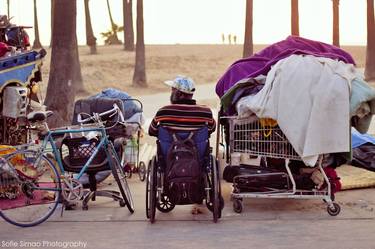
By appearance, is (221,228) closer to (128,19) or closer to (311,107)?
(311,107)

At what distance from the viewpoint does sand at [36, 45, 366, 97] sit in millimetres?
42344

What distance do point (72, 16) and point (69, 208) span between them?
30.4ft

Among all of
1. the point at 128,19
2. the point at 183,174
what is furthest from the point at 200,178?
the point at 128,19

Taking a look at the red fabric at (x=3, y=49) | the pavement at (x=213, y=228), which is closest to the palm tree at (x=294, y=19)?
the pavement at (x=213, y=228)

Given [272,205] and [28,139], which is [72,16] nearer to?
[28,139]

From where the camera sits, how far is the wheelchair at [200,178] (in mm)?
8516

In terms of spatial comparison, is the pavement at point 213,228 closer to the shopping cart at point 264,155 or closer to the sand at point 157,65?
the shopping cart at point 264,155

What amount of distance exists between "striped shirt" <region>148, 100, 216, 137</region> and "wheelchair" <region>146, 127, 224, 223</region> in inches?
2.3

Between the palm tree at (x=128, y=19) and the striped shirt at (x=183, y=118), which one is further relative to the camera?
the palm tree at (x=128, y=19)

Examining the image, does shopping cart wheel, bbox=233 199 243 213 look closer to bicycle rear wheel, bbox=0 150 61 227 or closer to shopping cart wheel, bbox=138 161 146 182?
bicycle rear wheel, bbox=0 150 61 227

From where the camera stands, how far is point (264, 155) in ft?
30.2

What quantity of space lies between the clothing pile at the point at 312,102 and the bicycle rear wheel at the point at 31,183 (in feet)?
7.19

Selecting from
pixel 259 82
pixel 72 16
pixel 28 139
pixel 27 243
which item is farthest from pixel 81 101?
pixel 72 16

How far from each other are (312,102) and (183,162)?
5.14 ft
